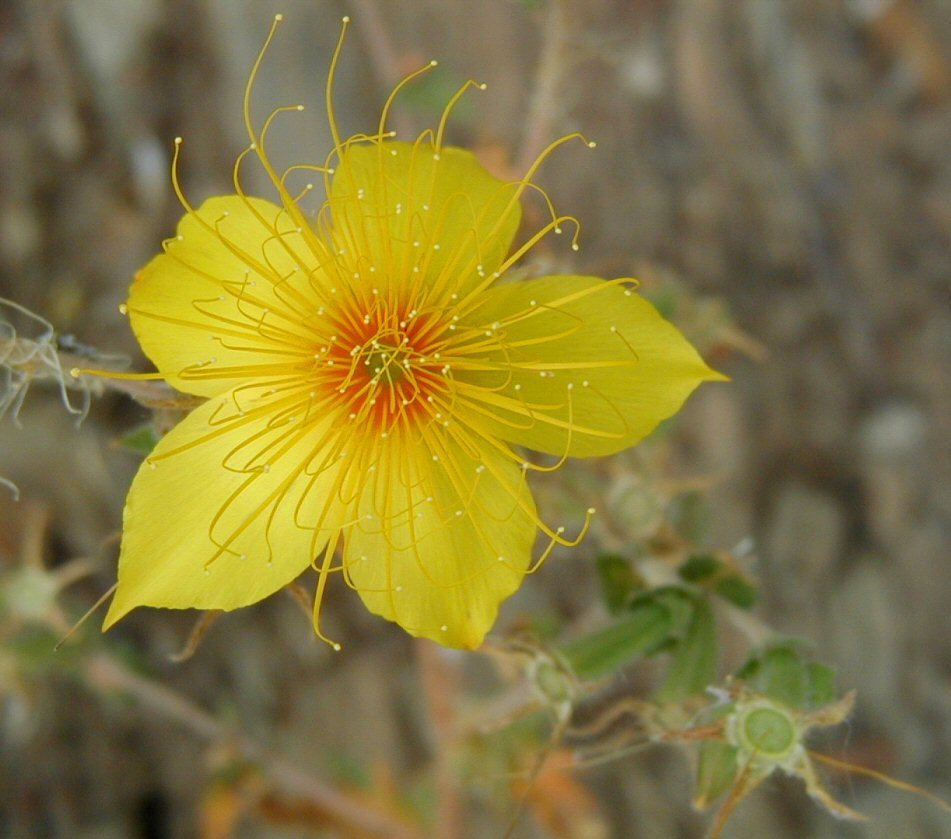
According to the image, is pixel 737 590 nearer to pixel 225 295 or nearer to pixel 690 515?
pixel 690 515

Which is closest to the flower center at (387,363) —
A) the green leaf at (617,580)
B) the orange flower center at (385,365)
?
the orange flower center at (385,365)

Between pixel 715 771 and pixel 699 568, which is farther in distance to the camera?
pixel 699 568

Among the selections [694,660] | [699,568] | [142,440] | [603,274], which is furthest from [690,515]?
[142,440]

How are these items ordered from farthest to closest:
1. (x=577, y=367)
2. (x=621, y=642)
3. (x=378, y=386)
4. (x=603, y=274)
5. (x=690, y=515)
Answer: (x=603, y=274) → (x=690, y=515) → (x=621, y=642) → (x=378, y=386) → (x=577, y=367)

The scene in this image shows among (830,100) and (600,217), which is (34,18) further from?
(830,100)

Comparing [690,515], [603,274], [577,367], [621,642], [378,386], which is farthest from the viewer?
[603,274]


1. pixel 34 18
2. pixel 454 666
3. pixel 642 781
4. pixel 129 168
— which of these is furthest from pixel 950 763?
pixel 34 18
